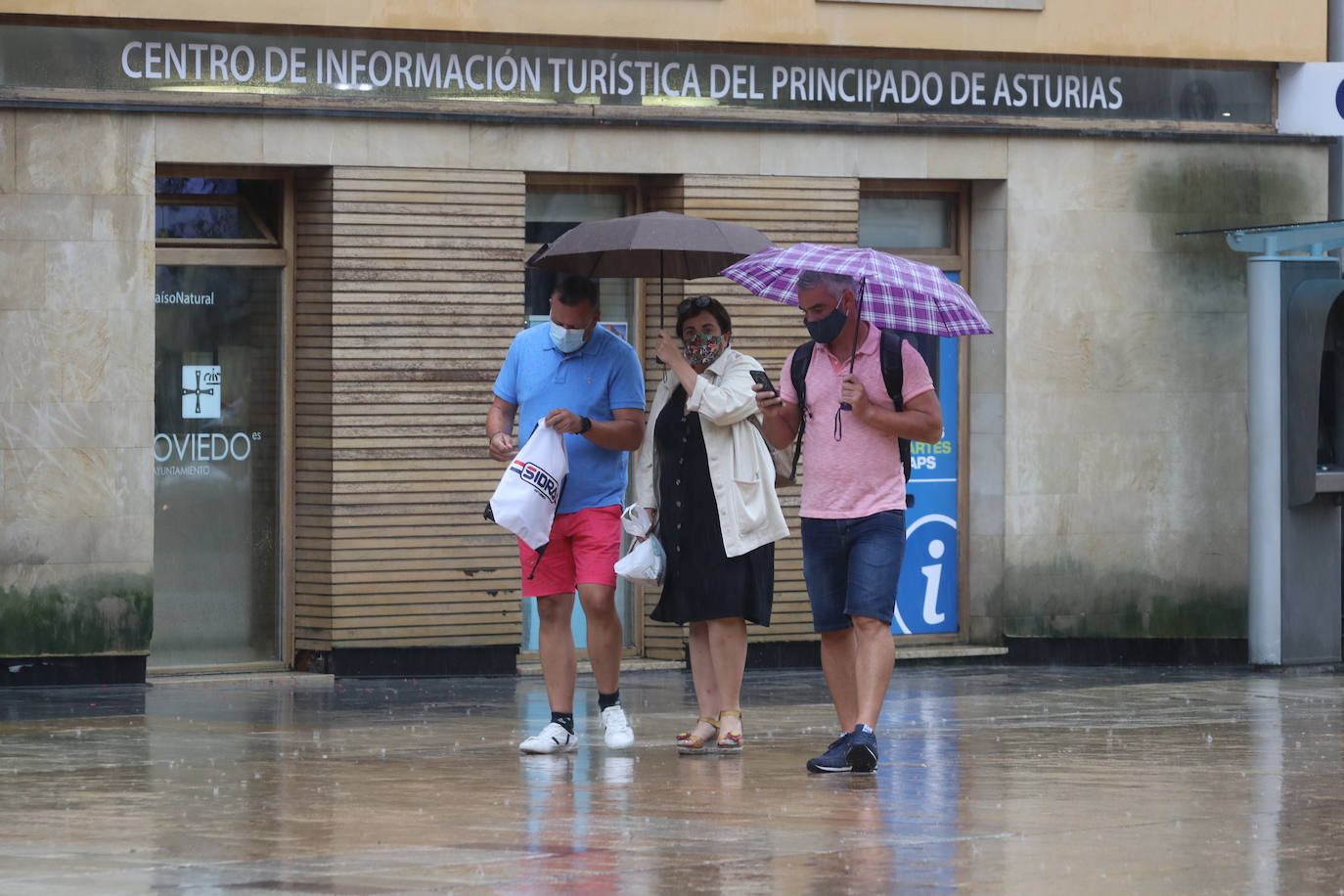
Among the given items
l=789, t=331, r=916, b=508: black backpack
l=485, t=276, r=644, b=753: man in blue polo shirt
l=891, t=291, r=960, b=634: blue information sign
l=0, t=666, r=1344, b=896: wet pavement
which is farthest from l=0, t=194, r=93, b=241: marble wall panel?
l=891, t=291, r=960, b=634: blue information sign

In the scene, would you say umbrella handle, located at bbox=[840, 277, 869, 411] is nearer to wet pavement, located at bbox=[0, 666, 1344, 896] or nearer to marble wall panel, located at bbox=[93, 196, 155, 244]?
wet pavement, located at bbox=[0, 666, 1344, 896]

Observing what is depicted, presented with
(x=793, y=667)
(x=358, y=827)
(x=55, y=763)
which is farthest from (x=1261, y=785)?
(x=793, y=667)

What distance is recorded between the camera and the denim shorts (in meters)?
8.70

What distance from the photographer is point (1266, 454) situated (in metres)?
14.4

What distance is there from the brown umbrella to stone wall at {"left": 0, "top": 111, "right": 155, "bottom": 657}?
11.5 ft

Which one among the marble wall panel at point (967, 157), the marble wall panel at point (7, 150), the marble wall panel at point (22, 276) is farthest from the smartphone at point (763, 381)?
the marble wall panel at point (967, 157)

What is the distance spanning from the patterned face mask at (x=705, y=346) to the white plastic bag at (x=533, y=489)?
2.05 feet

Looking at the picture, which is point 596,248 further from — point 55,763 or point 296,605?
point 296,605

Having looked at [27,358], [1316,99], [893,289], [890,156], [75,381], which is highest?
[1316,99]

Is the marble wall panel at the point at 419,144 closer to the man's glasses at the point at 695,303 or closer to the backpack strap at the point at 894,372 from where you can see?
the man's glasses at the point at 695,303

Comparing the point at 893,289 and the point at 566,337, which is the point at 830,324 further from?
the point at 566,337

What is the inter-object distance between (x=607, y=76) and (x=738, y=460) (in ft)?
15.9

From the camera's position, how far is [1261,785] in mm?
8305

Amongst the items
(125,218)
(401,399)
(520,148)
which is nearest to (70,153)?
(125,218)
